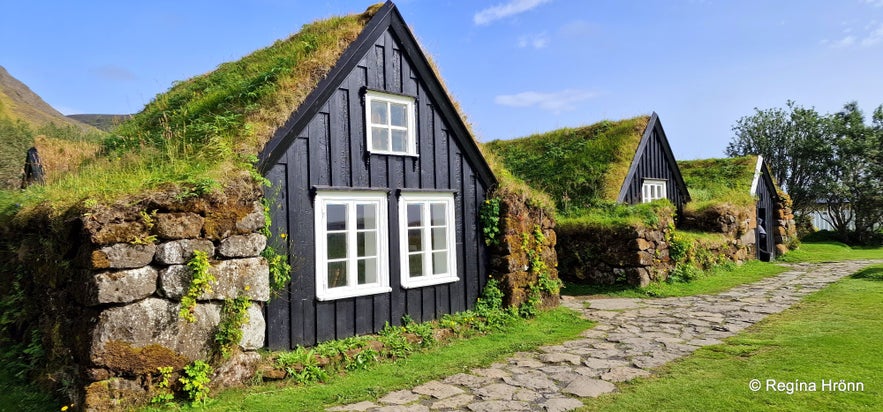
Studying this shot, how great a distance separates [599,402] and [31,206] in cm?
801

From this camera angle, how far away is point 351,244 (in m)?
7.38

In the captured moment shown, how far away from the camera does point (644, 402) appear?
5.25m

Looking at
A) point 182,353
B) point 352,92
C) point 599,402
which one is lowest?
point 599,402

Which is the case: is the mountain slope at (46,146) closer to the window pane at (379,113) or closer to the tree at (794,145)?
the window pane at (379,113)

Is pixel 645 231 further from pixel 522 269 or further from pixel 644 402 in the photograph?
pixel 644 402

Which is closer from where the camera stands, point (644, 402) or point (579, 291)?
point (644, 402)

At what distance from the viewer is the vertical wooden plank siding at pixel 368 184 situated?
271 inches

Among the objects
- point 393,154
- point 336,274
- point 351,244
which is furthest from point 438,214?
point 336,274

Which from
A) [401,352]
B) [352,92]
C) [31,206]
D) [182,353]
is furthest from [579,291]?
[31,206]

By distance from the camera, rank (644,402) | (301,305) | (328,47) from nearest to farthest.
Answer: (644,402) → (301,305) → (328,47)

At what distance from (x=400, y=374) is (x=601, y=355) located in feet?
10.1

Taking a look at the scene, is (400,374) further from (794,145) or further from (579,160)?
(794,145)

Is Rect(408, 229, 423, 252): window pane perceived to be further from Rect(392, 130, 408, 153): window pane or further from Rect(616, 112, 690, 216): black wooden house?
Rect(616, 112, 690, 216): black wooden house

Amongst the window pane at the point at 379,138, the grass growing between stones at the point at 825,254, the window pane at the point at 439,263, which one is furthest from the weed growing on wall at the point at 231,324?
the grass growing between stones at the point at 825,254
